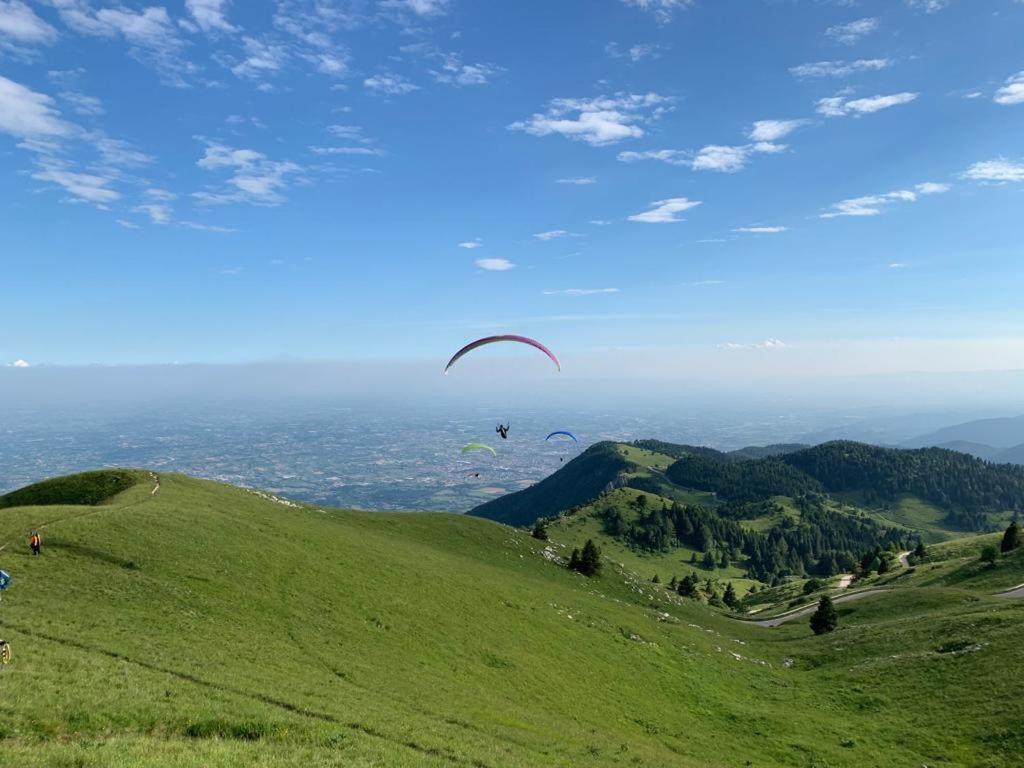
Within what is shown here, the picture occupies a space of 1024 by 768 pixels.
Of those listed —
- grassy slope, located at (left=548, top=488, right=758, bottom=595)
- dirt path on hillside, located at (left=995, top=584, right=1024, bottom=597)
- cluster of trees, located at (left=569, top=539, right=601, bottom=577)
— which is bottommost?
grassy slope, located at (left=548, top=488, right=758, bottom=595)

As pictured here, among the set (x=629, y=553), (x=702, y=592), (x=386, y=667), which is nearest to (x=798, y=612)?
(x=702, y=592)

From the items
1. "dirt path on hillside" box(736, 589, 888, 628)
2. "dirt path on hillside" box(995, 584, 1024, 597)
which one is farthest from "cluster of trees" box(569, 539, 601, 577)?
"dirt path on hillside" box(995, 584, 1024, 597)

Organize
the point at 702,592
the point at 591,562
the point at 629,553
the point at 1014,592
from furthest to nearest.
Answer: the point at 629,553 < the point at 702,592 < the point at 591,562 < the point at 1014,592

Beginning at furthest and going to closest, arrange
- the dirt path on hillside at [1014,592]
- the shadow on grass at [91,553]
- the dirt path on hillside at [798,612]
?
the dirt path on hillside at [798,612] → the dirt path on hillside at [1014,592] → the shadow on grass at [91,553]

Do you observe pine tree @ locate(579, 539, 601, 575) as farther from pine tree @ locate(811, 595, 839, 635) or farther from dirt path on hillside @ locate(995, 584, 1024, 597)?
dirt path on hillside @ locate(995, 584, 1024, 597)

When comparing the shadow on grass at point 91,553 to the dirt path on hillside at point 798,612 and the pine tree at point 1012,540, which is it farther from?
the pine tree at point 1012,540

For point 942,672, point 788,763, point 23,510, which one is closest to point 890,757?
point 788,763

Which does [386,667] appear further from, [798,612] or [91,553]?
[798,612]

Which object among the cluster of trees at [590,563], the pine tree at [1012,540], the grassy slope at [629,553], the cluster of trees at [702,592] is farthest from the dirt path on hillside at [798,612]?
the grassy slope at [629,553]

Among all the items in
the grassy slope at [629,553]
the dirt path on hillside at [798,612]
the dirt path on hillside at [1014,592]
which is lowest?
the grassy slope at [629,553]
